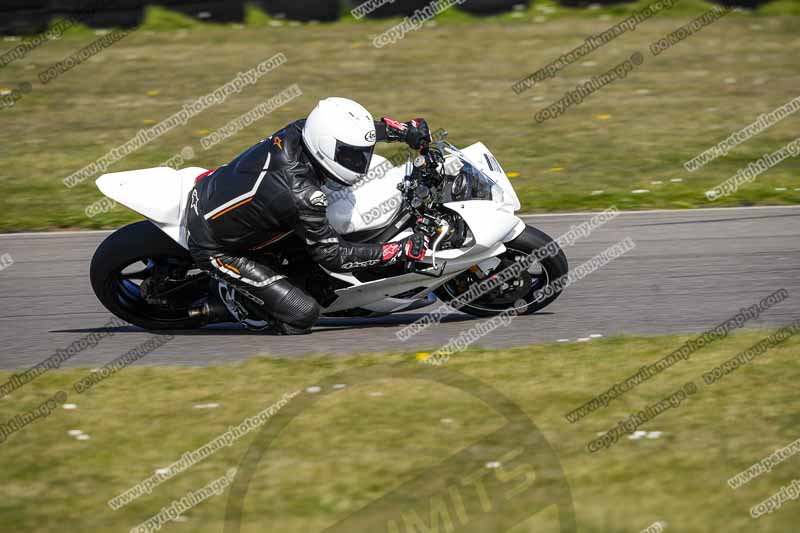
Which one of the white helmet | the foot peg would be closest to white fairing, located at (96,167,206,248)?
the foot peg

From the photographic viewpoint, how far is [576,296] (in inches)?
301

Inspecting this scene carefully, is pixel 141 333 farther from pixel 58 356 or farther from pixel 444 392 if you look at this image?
pixel 444 392

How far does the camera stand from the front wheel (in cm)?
681

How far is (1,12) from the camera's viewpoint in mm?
14750

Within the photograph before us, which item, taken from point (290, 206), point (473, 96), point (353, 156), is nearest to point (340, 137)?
point (353, 156)

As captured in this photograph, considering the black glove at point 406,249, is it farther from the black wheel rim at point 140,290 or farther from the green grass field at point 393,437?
the black wheel rim at point 140,290

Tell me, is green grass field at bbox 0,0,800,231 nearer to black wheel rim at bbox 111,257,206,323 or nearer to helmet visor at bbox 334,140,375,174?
black wheel rim at bbox 111,257,206,323

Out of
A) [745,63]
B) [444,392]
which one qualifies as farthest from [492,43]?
[444,392]

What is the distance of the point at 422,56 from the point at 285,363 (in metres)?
8.90

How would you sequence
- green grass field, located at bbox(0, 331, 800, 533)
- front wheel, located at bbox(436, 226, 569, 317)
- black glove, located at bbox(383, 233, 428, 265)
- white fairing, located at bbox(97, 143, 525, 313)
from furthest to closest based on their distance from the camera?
front wheel, located at bbox(436, 226, 569, 317), white fairing, located at bbox(97, 143, 525, 313), black glove, located at bbox(383, 233, 428, 265), green grass field, located at bbox(0, 331, 800, 533)

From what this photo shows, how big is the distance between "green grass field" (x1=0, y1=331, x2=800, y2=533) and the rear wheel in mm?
684

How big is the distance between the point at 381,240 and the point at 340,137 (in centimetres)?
91

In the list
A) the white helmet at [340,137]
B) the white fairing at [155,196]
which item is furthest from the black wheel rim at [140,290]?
the white helmet at [340,137]

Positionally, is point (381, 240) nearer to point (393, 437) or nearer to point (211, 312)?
point (211, 312)
